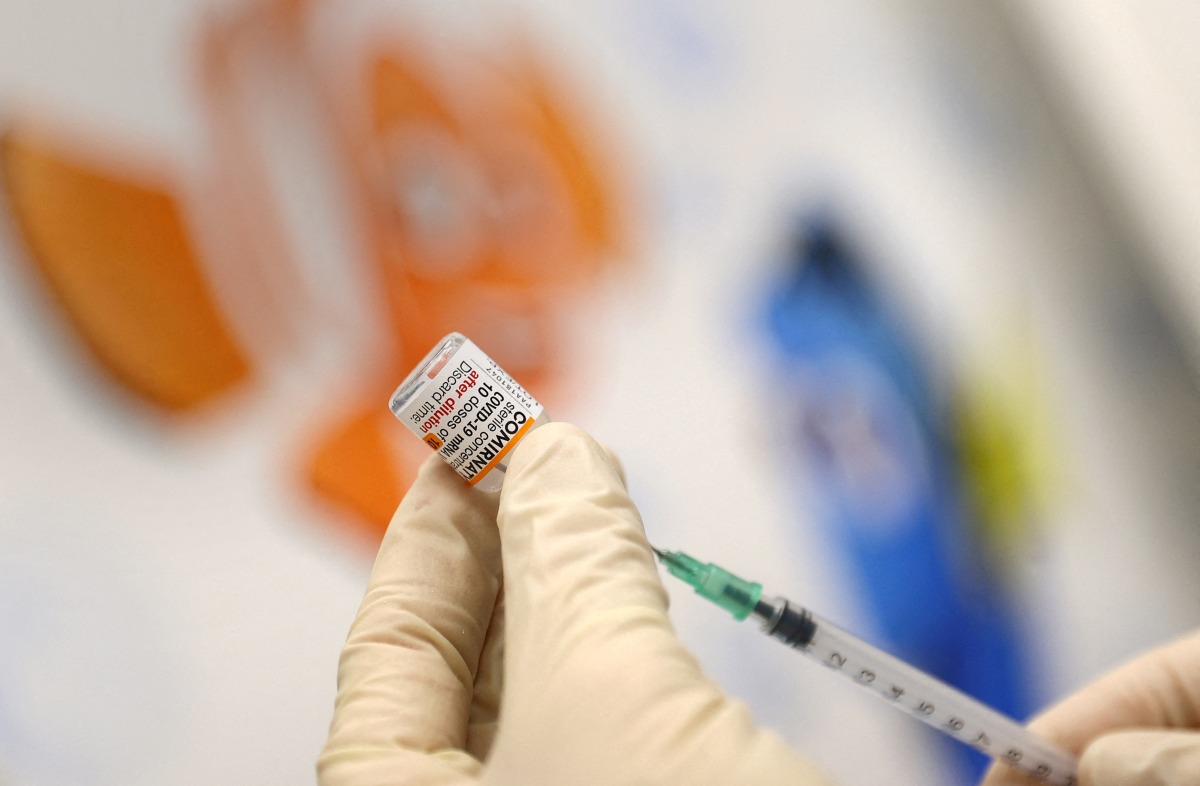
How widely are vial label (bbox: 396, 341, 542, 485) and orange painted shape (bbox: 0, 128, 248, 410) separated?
312 millimetres

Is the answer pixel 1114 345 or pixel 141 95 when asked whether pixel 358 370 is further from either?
pixel 1114 345

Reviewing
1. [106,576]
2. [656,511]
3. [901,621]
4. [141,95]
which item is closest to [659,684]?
[656,511]

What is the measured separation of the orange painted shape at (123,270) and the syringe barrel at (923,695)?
60 cm

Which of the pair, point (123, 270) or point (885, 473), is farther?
point (885, 473)

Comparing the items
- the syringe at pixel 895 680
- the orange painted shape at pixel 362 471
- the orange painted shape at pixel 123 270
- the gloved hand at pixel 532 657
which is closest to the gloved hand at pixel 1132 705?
the syringe at pixel 895 680

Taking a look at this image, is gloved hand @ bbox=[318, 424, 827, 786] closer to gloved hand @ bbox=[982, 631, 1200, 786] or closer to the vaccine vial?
the vaccine vial

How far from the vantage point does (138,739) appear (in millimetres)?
659

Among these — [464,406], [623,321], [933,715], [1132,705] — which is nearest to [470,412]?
[464,406]

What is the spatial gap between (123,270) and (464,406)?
1.41 ft

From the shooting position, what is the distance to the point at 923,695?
596 mm

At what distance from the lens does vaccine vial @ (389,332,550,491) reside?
0.57 meters

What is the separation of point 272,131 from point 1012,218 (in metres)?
0.89

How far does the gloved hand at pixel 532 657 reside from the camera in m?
0.48

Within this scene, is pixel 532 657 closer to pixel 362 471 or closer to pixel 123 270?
pixel 362 471
